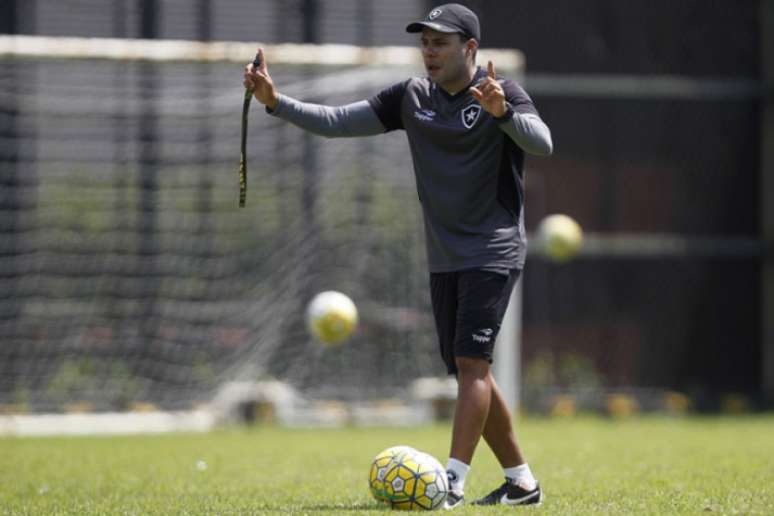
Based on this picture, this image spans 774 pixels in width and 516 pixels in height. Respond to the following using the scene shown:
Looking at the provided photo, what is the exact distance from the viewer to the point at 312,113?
600 cm

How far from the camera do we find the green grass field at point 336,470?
579 centimetres

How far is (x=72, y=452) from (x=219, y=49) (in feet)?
13.3

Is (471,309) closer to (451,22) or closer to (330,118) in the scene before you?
(330,118)

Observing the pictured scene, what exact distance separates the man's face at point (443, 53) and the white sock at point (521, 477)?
5.56ft

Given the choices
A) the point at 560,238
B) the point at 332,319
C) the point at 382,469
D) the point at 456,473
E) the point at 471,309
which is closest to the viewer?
the point at 382,469

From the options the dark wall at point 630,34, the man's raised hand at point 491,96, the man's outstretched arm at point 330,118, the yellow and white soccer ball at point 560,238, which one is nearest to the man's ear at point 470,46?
the man's raised hand at point 491,96

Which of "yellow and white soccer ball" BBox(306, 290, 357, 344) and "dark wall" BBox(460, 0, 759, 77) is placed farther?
"dark wall" BBox(460, 0, 759, 77)

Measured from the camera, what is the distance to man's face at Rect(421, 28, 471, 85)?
570cm

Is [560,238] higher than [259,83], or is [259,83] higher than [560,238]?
[259,83]

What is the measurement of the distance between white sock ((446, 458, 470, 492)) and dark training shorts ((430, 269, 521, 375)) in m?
0.43

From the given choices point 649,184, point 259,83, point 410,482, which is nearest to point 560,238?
point 649,184

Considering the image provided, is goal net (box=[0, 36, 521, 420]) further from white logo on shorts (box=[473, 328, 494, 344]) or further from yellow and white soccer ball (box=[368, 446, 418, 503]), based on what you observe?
yellow and white soccer ball (box=[368, 446, 418, 503])

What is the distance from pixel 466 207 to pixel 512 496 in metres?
1.24

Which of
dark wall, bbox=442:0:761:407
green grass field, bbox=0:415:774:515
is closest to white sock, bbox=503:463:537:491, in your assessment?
green grass field, bbox=0:415:774:515
